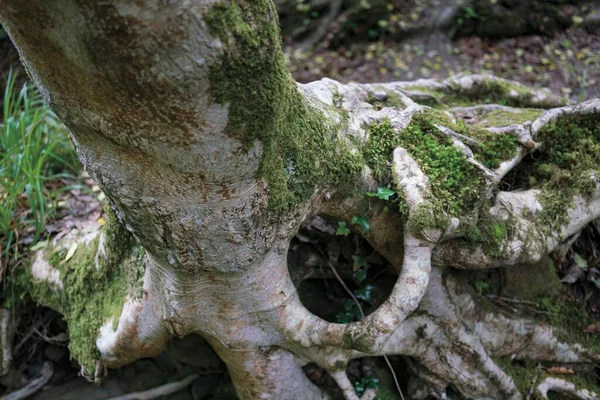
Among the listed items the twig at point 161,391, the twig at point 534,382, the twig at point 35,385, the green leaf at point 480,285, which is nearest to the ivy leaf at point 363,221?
the green leaf at point 480,285

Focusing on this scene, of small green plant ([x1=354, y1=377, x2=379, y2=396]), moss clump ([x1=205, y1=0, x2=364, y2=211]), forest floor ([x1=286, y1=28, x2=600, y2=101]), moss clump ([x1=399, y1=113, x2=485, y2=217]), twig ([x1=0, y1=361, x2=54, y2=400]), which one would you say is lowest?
forest floor ([x1=286, y1=28, x2=600, y2=101])

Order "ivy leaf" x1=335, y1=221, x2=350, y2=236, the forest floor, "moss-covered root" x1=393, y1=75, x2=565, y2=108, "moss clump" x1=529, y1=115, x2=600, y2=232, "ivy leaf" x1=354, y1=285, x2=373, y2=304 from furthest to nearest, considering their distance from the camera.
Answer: the forest floor, "moss-covered root" x1=393, y1=75, x2=565, y2=108, "ivy leaf" x1=354, y1=285, x2=373, y2=304, "moss clump" x1=529, y1=115, x2=600, y2=232, "ivy leaf" x1=335, y1=221, x2=350, y2=236

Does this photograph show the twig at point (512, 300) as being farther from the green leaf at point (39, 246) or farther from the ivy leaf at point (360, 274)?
the green leaf at point (39, 246)

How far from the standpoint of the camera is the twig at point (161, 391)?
3299mm

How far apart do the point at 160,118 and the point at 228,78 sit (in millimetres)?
235

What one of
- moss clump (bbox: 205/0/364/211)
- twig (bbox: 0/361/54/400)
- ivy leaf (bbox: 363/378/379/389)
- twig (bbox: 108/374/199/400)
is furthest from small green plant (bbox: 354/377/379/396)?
twig (bbox: 0/361/54/400)

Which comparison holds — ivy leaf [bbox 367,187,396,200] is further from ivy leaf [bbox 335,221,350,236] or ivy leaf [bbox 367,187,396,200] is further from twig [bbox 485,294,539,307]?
twig [bbox 485,294,539,307]

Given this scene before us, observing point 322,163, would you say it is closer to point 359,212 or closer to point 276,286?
point 359,212

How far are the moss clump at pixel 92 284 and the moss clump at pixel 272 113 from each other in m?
1.03

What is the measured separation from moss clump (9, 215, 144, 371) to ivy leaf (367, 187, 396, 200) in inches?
46.2

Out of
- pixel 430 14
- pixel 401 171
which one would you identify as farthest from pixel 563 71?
pixel 401 171

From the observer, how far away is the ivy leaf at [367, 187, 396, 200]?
243 cm

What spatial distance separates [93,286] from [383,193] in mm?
1681

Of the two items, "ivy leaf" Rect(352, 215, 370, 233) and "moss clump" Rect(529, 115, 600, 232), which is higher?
"ivy leaf" Rect(352, 215, 370, 233)
